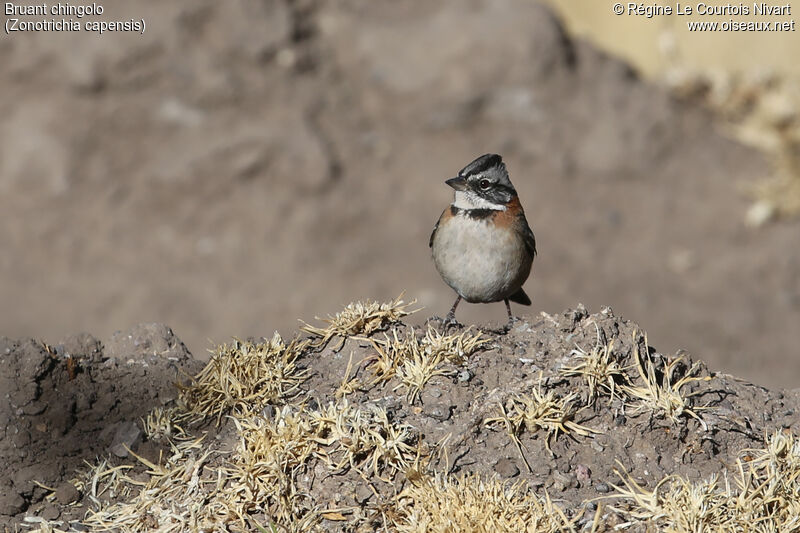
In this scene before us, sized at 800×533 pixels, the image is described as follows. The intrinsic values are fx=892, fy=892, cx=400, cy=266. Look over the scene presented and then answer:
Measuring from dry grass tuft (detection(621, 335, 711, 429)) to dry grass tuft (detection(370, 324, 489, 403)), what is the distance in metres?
0.69

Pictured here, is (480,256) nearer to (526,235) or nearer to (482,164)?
(526,235)

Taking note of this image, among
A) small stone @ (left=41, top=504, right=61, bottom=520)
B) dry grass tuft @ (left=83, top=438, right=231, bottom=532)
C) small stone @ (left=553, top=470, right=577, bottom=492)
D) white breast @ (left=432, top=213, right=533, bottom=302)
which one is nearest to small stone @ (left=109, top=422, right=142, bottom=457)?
dry grass tuft @ (left=83, top=438, right=231, bottom=532)

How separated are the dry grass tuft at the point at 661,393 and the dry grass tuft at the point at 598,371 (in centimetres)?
7

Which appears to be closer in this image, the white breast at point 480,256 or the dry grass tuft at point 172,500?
the dry grass tuft at point 172,500

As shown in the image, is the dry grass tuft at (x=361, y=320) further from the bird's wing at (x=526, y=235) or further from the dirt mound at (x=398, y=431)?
the bird's wing at (x=526, y=235)

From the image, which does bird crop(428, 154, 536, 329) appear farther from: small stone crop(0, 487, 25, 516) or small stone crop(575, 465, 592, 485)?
small stone crop(0, 487, 25, 516)

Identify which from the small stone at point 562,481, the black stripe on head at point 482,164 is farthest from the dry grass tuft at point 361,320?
the black stripe on head at point 482,164

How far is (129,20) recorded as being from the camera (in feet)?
35.3

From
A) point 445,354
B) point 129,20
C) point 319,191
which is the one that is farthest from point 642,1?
point 445,354

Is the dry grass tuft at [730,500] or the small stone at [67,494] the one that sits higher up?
the dry grass tuft at [730,500]

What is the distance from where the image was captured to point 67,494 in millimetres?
3646

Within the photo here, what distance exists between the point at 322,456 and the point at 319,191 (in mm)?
7029

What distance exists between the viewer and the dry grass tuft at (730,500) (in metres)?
3.17

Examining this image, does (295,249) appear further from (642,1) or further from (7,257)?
(642,1)
